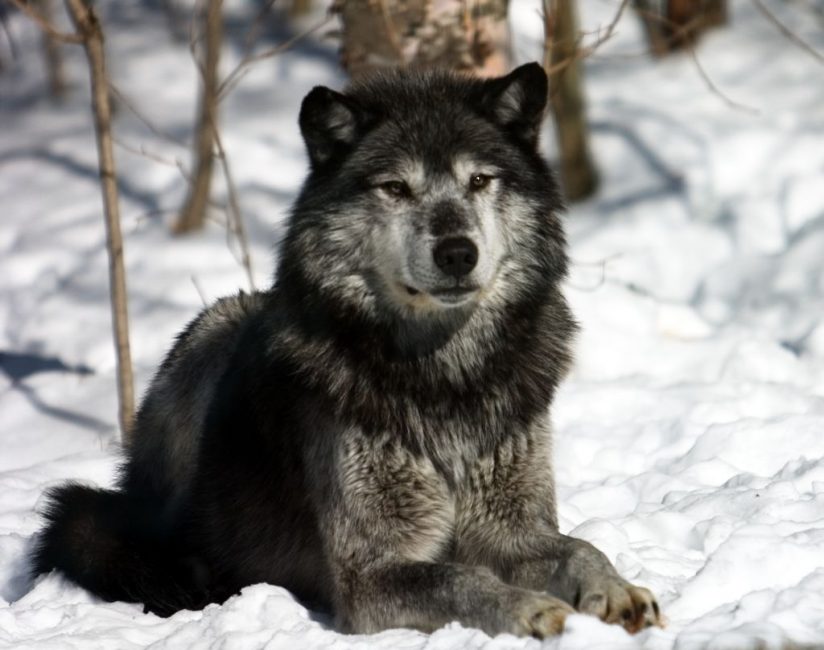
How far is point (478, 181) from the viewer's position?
3.76 metres

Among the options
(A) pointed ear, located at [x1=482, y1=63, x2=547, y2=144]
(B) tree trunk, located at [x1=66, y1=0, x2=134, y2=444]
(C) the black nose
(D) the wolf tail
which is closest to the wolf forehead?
(A) pointed ear, located at [x1=482, y1=63, x2=547, y2=144]

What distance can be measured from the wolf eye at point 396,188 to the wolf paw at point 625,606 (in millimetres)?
1291

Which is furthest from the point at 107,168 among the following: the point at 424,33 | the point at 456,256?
the point at 456,256

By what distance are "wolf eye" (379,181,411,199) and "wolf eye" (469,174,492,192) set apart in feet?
0.65

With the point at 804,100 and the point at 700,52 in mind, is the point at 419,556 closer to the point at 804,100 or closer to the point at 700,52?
the point at 804,100

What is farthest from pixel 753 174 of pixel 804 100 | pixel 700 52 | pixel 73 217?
pixel 73 217

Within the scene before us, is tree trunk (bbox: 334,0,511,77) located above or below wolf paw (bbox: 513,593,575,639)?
above

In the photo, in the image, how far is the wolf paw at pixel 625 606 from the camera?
3.22m

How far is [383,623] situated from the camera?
3533 mm

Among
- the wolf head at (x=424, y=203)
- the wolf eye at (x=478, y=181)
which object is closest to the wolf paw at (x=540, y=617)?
the wolf head at (x=424, y=203)

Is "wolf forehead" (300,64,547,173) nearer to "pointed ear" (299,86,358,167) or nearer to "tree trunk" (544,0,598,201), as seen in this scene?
"pointed ear" (299,86,358,167)

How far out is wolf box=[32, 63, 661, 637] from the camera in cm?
364

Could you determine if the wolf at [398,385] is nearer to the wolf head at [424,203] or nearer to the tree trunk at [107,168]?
the wolf head at [424,203]

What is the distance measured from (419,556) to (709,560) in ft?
2.80
